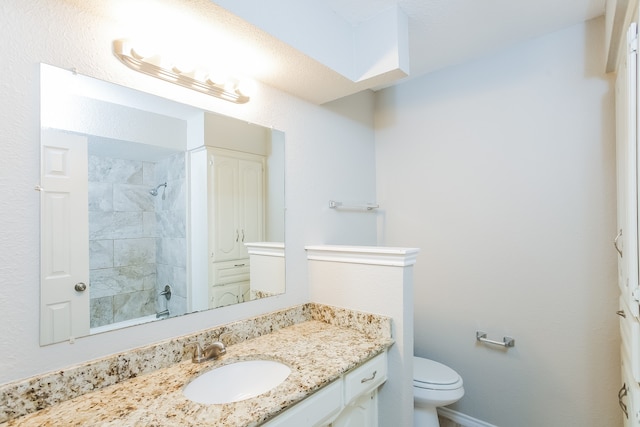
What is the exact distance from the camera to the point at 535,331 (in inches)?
70.9

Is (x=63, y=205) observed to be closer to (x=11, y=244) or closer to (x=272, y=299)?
(x=11, y=244)

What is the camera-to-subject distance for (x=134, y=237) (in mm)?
1158

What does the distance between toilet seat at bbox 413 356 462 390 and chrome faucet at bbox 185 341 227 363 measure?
3.70ft

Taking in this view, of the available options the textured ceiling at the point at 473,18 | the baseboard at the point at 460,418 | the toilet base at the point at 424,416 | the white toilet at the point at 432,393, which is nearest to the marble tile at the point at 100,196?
the textured ceiling at the point at 473,18

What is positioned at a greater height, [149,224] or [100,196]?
[100,196]

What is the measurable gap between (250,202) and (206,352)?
0.70 metres

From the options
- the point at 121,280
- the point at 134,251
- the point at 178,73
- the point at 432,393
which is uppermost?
the point at 178,73

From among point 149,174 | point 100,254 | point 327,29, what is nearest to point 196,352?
point 100,254

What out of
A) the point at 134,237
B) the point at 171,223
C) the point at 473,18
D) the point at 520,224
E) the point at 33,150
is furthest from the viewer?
the point at 520,224

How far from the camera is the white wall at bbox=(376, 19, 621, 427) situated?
164cm

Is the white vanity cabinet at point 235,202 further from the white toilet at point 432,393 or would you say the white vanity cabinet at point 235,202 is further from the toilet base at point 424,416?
the toilet base at point 424,416

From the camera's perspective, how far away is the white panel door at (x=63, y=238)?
954 mm

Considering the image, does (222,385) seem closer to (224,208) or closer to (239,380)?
(239,380)

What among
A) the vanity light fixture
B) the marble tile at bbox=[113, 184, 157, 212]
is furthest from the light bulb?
the marble tile at bbox=[113, 184, 157, 212]
